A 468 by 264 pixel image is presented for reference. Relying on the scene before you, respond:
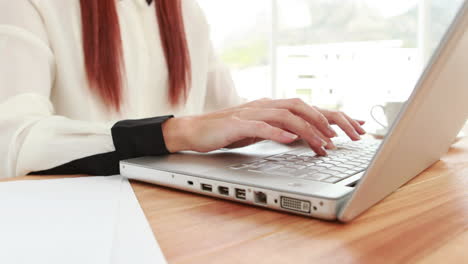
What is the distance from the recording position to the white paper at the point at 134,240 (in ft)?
0.92

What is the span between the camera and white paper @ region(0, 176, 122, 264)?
292 mm

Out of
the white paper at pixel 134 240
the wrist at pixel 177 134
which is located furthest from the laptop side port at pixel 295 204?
the wrist at pixel 177 134

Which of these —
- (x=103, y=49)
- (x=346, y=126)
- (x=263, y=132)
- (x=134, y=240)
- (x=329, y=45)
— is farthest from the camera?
(x=329, y=45)

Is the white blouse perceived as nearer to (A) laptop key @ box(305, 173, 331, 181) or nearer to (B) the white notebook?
(B) the white notebook

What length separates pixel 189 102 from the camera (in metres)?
1.26

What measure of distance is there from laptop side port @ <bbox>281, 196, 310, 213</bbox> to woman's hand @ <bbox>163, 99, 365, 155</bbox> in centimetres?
15

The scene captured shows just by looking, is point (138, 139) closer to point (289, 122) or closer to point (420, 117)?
point (289, 122)

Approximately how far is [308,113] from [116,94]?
0.57 metres

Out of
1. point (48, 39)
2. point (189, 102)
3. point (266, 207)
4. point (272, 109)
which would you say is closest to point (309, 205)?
point (266, 207)

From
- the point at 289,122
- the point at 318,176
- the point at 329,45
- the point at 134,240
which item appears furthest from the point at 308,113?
the point at 329,45

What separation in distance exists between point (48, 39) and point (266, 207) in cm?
78

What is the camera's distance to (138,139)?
594mm

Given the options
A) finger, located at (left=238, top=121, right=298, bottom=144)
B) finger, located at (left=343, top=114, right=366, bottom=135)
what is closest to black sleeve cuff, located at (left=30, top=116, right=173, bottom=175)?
finger, located at (left=238, top=121, right=298, bottom=144)

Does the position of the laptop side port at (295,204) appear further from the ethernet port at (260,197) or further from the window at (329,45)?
the window at (329,45)
